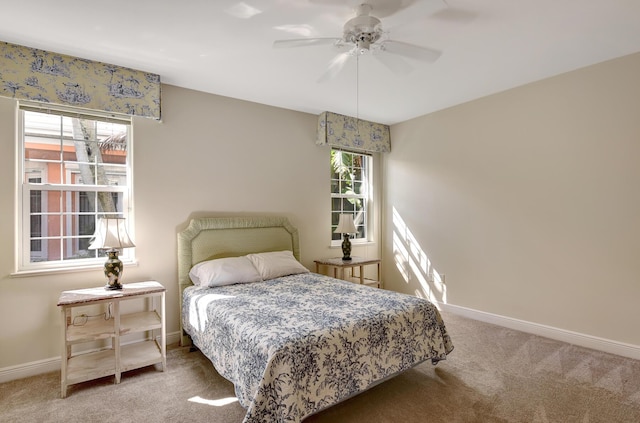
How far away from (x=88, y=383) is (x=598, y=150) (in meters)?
4.68

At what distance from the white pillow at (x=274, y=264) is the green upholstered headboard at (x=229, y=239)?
0.69 feet

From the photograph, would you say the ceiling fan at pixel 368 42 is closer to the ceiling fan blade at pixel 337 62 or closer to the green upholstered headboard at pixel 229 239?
the ceiling fan blade at pixel 337 62

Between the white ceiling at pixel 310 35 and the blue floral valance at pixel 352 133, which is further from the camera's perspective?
the blue floral valance at pixel 352 133

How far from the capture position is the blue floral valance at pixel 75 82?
2574 millimetres

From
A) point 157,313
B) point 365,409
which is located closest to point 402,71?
point 365,409

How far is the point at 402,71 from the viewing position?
98.0 inches

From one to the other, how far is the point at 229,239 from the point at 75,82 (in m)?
1.90

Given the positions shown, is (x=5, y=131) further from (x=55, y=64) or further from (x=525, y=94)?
(x=525, y=94)

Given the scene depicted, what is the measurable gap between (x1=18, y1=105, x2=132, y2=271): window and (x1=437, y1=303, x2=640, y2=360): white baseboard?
378 centimetres

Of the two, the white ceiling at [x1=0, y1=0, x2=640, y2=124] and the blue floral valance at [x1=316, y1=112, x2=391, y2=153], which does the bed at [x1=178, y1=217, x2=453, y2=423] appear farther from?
the blue floral valance at [x1=316, y1=112, x2=391, y2=153]

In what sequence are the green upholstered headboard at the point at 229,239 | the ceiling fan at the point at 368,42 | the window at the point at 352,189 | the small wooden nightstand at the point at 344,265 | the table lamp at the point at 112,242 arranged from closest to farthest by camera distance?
the ceiling fan at the point at 368,42, the table lamp at the point at 112,242, the green upholstered headboard at the point at 229,239, the small wooden nightstand at the point at 344,265, the window at the point at 352,189

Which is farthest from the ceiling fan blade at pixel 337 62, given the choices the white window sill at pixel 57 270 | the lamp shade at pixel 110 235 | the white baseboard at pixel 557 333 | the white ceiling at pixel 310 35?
the white baseboard at pixel 557 333

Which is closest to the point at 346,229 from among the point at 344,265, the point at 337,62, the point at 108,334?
the point at 344,265

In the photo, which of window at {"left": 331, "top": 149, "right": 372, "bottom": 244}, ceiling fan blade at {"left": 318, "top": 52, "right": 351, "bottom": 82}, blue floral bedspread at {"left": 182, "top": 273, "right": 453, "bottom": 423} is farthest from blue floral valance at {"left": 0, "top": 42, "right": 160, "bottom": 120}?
window at {"left": 331, "top": 149, "right": 372, "bottom": 244}
